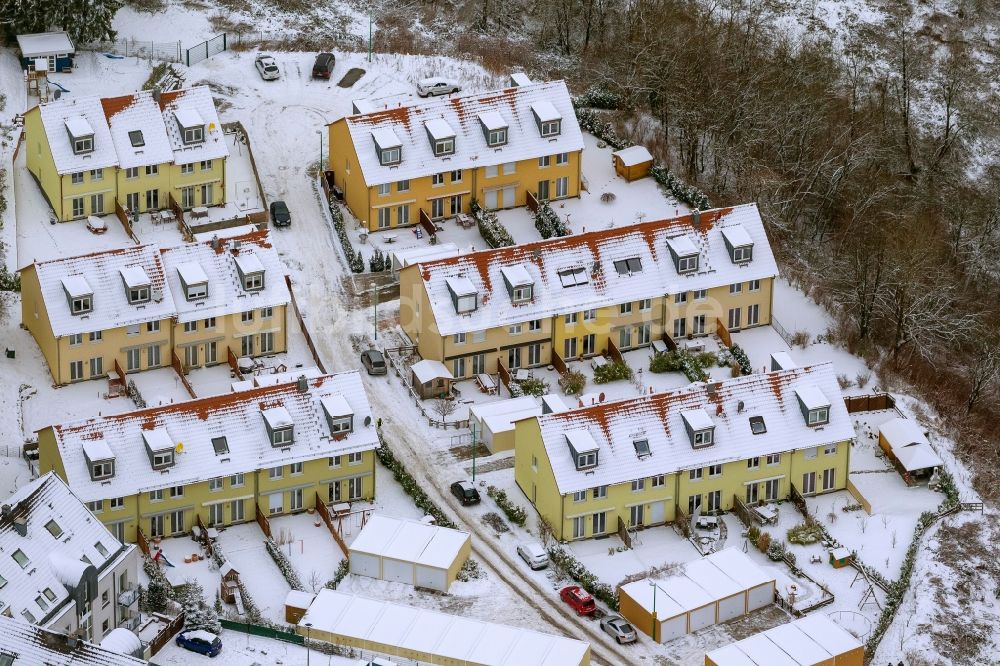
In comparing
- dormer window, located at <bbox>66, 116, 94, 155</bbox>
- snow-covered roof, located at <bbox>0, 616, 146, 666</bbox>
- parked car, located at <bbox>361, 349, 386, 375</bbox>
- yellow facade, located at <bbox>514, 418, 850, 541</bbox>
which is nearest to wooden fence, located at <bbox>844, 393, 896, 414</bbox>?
yellow facade, located at <bbox>514, 418, 850, 541</bbox>

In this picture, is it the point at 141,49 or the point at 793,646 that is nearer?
the point at 793,646

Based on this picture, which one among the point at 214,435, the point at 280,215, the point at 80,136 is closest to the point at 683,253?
the point at 280,215

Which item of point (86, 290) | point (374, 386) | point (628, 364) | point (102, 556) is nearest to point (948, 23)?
point (628, 364)

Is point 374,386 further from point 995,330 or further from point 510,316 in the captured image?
point 995,330

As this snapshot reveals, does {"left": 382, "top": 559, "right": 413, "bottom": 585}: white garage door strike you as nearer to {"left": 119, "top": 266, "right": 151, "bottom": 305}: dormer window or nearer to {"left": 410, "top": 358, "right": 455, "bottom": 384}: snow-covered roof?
{"left": 410, "top": 358, "right": 455, "bottom": 384}: snow-covered roof

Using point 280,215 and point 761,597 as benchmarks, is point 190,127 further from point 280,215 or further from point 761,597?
point 761,597

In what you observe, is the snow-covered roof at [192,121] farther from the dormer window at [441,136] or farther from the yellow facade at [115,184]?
the dormer window at [441,136]

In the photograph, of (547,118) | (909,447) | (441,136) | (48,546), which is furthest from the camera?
(547,118)
